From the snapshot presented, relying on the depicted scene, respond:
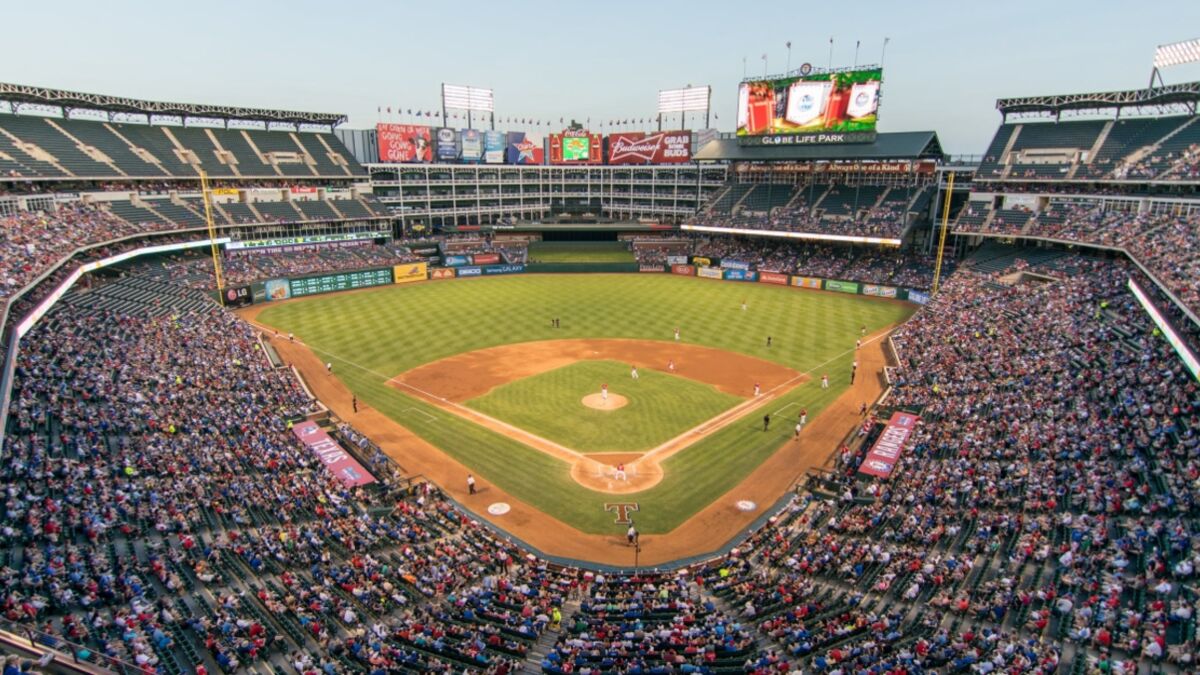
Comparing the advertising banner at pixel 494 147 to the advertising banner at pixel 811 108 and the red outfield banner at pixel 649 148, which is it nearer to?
the red outfield banner at pixel 649 148

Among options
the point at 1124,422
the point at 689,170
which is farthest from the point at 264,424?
the point at 689,170

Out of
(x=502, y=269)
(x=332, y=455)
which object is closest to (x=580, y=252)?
(x=502, y=269)

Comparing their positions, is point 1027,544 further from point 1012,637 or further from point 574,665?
point 574,665

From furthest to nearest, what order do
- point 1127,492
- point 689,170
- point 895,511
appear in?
1. point 689,170
2. point 895,511
3. point 1127,492

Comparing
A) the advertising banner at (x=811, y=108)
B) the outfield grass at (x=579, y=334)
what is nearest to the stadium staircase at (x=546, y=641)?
the outfield grass at (x=579, y=334)

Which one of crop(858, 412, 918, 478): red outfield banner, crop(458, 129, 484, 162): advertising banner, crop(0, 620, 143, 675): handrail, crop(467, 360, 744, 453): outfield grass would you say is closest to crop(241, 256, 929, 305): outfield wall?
crop(458, 129, 484, 162): advertising banner

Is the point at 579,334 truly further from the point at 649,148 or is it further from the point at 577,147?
the point at 577,147
